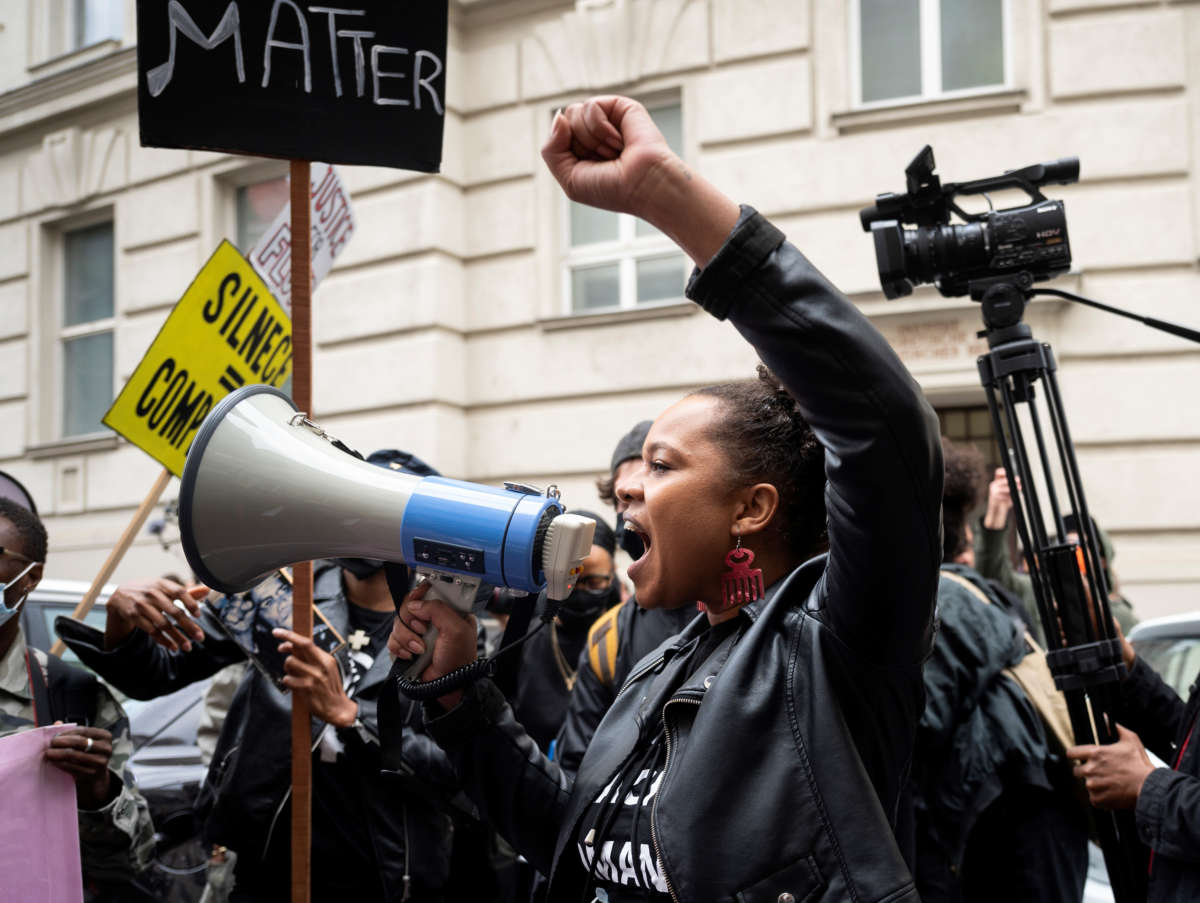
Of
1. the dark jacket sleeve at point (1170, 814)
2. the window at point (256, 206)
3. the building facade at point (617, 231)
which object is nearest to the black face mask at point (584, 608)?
the dark jacket sleeve at point (1170, 814)

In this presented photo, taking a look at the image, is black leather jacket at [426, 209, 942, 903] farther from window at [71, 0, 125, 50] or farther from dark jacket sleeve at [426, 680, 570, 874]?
window at [71, 0, 125, 50]

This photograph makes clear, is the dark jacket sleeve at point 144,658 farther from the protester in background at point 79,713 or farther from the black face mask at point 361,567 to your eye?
the black face mask at point 361,567

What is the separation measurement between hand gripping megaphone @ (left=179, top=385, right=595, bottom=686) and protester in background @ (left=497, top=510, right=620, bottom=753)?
6.31 ft

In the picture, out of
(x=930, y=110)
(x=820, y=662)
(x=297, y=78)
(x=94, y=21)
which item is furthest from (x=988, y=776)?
(x=94, y=21)

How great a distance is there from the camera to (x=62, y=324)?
440 inches

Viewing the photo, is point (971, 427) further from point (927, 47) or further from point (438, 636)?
point (438, 636)

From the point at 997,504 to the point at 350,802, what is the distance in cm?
254

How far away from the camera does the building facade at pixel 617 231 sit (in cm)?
702

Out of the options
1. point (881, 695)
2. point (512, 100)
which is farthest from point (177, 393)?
point (512, 100)

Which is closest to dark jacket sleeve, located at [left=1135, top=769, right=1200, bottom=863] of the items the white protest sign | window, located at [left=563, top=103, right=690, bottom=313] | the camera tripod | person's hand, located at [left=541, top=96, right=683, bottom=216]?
the camera tripod

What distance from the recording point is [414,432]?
8.62 metres

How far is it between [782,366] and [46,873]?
1.60 m

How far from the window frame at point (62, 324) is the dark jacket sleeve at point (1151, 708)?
9726 mm

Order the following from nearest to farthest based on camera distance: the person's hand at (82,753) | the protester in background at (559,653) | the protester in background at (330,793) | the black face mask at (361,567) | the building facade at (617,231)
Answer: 1. the person's hand at (82,753)
2. the protester in background at (330,793)
3. the black face mask at (361,567)
4. the protester in background at (559,653)
5. the building facade at (617,231)
